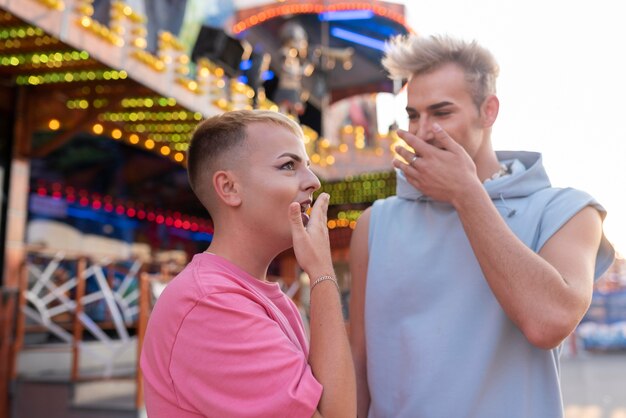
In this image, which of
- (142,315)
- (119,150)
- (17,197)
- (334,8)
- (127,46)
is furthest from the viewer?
(334,8)

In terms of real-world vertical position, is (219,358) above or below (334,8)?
below

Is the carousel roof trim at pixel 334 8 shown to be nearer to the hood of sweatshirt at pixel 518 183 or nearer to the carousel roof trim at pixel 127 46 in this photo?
the carousel roof trim at pixel 127 46

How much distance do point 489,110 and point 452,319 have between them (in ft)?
2.26

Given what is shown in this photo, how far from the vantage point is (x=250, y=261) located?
1684mm

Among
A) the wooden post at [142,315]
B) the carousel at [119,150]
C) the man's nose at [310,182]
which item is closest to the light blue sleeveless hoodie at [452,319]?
the man's nose at [310,182]

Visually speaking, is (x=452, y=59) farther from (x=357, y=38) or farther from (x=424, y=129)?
(x=357, y=38)

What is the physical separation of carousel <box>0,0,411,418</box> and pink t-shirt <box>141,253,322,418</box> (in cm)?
288

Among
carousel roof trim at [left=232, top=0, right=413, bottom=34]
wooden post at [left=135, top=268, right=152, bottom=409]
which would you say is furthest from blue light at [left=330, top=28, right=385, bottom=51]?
wooden post at [left=135, top=268, right=152, bottom=409]

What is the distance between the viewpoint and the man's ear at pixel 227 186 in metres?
1.67

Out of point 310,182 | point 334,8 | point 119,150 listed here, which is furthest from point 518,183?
point 334,8

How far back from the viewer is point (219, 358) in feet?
4.46

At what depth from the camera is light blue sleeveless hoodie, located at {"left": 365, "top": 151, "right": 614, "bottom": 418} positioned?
1689 millimetres

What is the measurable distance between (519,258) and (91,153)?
11217mm

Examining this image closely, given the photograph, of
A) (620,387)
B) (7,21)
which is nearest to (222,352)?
(7,21)
